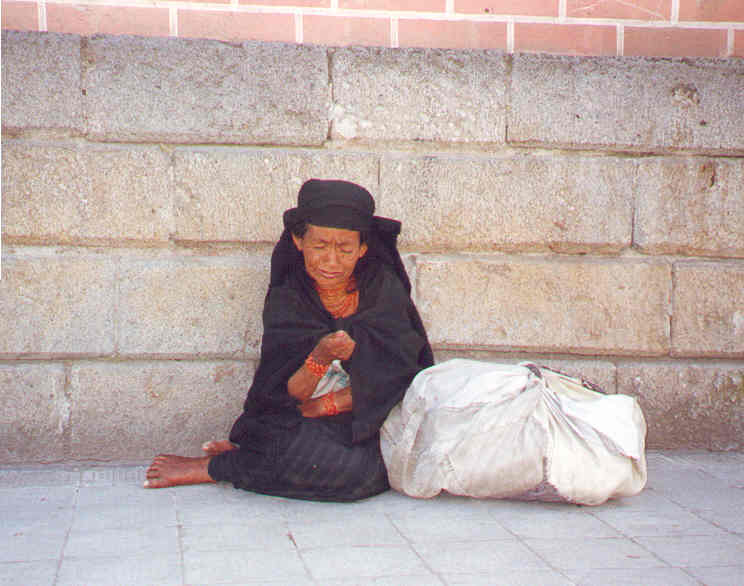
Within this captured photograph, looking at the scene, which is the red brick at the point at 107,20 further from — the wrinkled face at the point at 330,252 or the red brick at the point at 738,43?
the red brick at the point at 738,43

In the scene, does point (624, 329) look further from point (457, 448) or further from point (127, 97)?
point (127, 97)

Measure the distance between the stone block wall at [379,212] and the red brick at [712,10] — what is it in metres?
0.30

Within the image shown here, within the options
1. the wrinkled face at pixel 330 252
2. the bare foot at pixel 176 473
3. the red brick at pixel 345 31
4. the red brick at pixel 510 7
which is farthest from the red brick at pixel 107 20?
the bare foot at pixel 176 473

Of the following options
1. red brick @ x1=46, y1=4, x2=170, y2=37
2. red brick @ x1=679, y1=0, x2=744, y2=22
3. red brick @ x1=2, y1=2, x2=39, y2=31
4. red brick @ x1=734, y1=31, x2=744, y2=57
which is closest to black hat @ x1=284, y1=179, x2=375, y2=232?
red brick @ x1=46, y1=4, x2=170, y2=37

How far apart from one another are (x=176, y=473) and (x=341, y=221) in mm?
1300

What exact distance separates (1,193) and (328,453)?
1.95 m

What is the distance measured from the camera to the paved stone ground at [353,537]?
2.59 meters

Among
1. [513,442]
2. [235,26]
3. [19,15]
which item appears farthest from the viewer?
[235,26]

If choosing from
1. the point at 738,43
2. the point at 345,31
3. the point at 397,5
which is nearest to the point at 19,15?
the point at 345,31

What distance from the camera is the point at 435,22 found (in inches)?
164

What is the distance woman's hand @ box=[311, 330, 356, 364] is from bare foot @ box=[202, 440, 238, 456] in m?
0.69

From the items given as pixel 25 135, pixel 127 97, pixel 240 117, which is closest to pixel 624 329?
pixel 240 117

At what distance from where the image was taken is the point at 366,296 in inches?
143

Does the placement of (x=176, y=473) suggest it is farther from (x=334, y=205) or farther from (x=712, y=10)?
(x=712, y=10)
